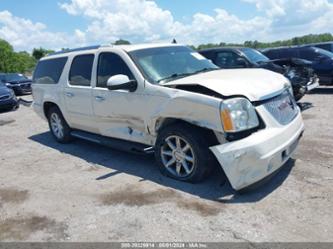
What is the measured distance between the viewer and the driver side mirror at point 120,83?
14.7 feet

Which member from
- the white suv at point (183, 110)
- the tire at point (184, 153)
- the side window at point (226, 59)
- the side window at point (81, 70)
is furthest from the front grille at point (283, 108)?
the side window at point (226, 59)

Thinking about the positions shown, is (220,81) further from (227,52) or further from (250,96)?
(227,52)

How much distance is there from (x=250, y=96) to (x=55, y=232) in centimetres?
257

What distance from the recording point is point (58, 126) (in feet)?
22.7

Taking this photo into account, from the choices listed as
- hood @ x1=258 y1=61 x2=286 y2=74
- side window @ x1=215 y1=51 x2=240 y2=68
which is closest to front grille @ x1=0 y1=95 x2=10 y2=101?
side window @ x1=215 y1=51 x2=240 y2=68

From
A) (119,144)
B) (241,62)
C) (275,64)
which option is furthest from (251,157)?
(241,62)

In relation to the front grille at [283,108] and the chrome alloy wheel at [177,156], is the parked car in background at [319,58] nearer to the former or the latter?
the front grille at [283,108]

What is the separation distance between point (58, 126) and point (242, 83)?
429 centimetres

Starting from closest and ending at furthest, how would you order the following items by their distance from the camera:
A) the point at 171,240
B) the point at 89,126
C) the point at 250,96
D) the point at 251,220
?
the point at 171,240
the point at 251,220
the point at 250,96
the point at 89,126

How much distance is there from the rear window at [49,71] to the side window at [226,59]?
498cm

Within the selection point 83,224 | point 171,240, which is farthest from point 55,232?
point 171,240

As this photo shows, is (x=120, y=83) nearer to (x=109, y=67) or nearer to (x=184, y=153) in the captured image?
(x=109, y=67)

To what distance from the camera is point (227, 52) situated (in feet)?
32.7

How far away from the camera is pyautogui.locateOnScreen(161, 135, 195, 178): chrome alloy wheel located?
4.23m
